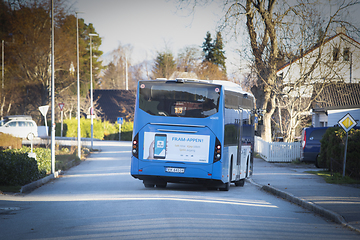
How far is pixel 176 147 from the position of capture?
13078mm

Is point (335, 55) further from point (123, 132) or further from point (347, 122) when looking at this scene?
point (123, 132)

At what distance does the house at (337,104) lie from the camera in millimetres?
32625

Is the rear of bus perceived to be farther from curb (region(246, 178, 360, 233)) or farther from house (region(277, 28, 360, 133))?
house (region(277, 28, 360, 133))

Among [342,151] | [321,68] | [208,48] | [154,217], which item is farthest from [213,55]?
[154,217]

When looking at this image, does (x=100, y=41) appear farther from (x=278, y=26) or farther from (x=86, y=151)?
(x=278, y=26)

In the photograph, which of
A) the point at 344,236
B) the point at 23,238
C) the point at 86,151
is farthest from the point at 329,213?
the point at 86,151

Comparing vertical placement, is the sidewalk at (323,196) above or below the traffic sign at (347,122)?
below

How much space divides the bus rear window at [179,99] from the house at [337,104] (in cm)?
1970

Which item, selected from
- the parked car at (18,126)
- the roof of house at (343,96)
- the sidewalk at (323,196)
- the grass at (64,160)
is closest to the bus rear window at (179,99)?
the sidewalk at (323,196)

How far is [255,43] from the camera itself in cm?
2897

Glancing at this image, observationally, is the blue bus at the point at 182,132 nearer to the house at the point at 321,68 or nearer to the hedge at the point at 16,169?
the hedge at the point at 16,169

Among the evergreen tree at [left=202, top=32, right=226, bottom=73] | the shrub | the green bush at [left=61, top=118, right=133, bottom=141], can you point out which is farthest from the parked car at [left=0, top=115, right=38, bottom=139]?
the evergreen tree at [left=202, top=32, right=226, bottom=73]

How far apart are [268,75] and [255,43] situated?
2.37m

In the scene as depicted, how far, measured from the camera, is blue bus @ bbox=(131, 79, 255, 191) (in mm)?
13023
